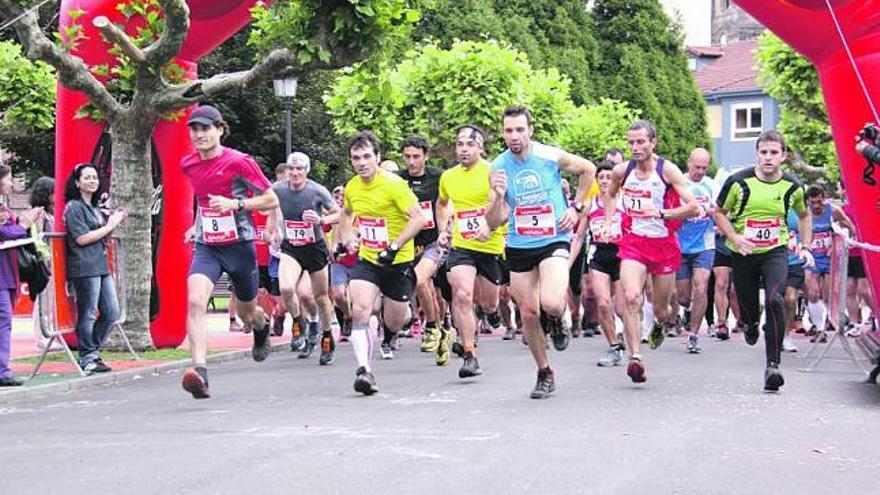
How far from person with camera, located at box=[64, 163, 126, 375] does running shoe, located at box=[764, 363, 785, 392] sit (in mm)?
5496

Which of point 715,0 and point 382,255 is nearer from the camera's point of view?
point 382,255

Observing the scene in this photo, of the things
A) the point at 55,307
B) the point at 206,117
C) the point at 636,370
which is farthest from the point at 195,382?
the point at 636,370

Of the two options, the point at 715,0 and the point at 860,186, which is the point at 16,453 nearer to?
the point at 860,186

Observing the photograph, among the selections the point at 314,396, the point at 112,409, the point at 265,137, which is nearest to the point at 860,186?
the point at 314,396

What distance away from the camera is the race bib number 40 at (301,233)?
14.7 meters

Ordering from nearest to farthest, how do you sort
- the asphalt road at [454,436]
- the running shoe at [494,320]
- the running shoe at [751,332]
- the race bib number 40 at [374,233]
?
the asphalt road at [454,436] → the running shoe at [751,332] → the race bib number 40 at [374,233] → the running shoe at [494,320]

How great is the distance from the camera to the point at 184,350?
1591cm

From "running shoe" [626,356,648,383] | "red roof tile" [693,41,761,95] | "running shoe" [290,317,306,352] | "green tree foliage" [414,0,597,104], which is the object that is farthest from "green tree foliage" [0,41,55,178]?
"red roof tile" [693,41,761,95]

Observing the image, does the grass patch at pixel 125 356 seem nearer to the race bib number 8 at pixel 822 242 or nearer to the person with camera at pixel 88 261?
the person with camera at pixel 88 261

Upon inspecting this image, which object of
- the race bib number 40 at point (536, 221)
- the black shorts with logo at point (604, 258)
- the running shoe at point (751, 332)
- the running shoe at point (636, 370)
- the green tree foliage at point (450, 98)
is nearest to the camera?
the race bib number 40 at point (536, 221)

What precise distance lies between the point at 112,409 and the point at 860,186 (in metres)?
5.91

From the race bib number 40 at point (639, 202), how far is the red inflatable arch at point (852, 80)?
1.75 m

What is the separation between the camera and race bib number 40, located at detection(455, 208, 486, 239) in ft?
41.7

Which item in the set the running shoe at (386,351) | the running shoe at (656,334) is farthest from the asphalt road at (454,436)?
the running shoe at (386,351)
